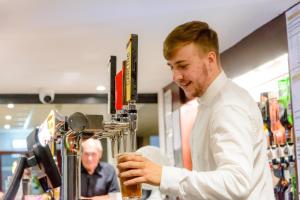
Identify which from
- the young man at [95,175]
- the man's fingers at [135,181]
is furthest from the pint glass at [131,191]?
the young man at [95,175]

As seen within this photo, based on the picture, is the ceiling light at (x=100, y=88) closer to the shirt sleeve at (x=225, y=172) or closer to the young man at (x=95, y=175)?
the young man at (x=95, y=175)

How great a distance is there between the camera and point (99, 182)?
4.57m

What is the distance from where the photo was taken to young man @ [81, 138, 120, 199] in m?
4.50

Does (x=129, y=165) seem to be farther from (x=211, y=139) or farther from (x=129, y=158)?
(x=211, y=139)

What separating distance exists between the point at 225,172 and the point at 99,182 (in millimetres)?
3560

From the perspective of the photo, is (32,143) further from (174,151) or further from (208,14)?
(174,151)

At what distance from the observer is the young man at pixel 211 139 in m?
1.12

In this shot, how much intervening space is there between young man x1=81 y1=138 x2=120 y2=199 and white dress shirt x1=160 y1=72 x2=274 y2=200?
315 cm

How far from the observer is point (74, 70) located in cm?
554

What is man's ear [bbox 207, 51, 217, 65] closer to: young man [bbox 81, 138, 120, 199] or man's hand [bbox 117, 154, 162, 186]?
man's hand [bbox 117, 154, 162, 186]

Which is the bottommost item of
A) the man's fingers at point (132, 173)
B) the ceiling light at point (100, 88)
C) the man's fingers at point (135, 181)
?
the man's fingers at point (135, 181)

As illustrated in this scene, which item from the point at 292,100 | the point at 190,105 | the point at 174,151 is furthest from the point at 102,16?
the point at 174,151

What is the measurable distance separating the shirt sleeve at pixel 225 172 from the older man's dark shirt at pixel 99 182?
132 inches

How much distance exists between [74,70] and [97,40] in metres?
1.17
